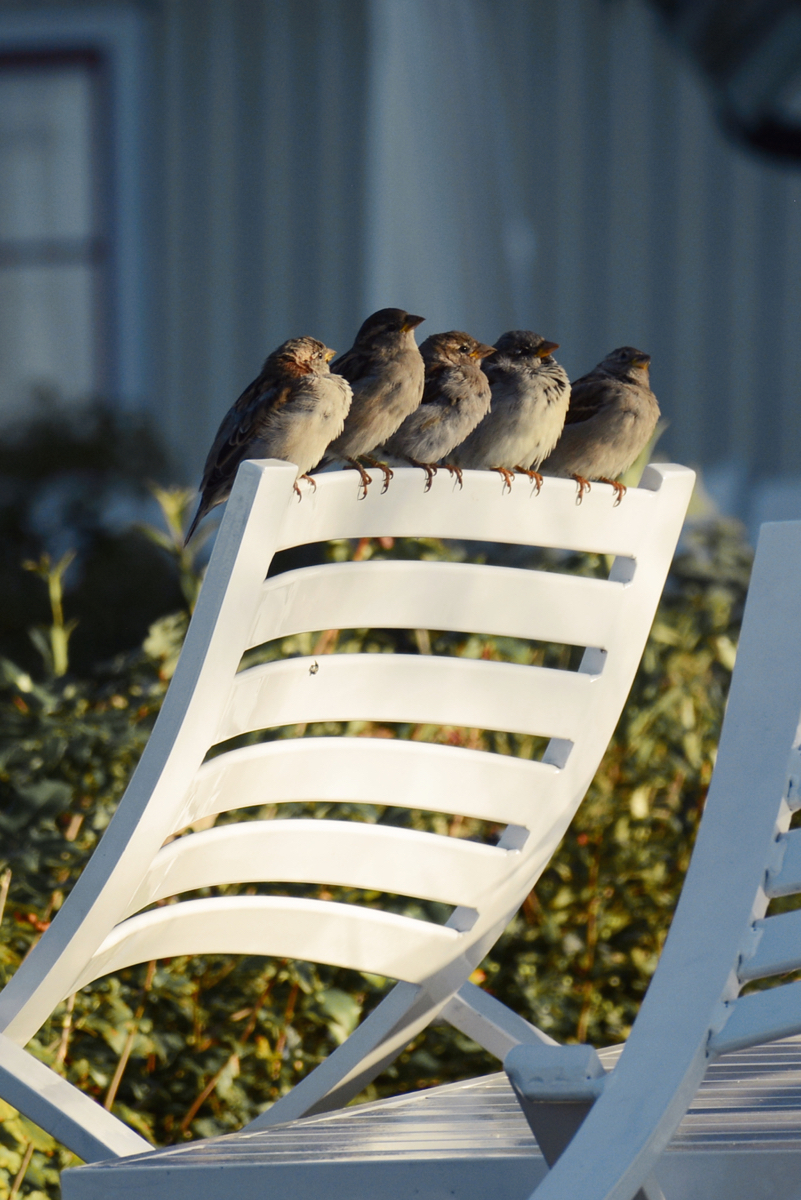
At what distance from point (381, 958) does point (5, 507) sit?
378 cm

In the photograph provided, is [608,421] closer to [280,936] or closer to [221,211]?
[280,936]

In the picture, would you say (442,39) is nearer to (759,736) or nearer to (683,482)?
(683,482)

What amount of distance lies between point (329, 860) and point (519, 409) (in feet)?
2.68

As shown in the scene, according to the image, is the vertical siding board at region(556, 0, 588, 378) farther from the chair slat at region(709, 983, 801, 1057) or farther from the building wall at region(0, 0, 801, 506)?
the chair slat at region(709, 983, 801, 1057)

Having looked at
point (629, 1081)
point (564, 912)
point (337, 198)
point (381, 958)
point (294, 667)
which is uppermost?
point (337, 198)

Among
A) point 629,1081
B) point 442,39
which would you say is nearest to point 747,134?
point 442,39

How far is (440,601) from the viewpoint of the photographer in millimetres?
1924

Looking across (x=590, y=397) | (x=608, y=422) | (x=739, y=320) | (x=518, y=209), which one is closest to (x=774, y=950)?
(x=608, y=422)

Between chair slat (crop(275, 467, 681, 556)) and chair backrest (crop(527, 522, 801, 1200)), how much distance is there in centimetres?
57

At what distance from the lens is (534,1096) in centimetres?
111

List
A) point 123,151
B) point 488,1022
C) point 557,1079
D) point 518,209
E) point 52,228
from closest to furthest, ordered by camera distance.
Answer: point 557,1079, point 488,1022, point 518,209, point 123,151, point 52,228

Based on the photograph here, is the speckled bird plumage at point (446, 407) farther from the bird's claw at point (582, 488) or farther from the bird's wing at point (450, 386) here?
the bird's claw at point (582, 488)

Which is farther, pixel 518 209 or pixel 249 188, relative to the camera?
pixel 249 188

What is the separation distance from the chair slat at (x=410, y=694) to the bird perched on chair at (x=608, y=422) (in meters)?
0.37
